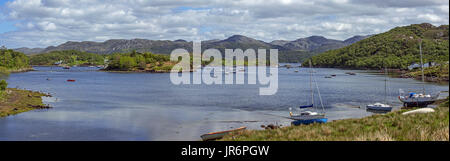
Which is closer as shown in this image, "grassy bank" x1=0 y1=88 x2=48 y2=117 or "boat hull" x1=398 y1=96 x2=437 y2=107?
"grassy bank" x1=0 y1=88 x2=48 y2=117

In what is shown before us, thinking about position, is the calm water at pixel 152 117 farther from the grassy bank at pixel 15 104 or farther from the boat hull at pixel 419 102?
the boat hull at pixel 419 102

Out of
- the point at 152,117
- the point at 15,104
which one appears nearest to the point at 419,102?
the point at 152,117

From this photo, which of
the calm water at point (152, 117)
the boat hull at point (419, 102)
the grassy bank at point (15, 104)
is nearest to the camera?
the calm water at point (152, 117)

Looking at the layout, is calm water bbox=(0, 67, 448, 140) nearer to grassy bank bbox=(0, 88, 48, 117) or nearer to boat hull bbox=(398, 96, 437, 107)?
grassy bank bbox=(0, 88, 48, 117)

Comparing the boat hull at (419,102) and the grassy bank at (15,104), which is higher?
the grassy bank at (15,104)

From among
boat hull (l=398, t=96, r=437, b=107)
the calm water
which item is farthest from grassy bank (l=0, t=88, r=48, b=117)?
boat hull (l=398, t=96, r=437, b=107)

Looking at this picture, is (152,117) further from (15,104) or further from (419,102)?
(419,102)

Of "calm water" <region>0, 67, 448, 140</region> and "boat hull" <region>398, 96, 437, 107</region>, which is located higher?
"boat hull" <region>398, 96, 437, 107</region>

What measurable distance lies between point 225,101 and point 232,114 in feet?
53.3

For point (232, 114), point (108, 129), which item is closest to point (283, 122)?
point (232, 114)

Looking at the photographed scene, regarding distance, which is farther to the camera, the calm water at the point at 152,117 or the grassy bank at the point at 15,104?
the grassy bank at the point at 15,104

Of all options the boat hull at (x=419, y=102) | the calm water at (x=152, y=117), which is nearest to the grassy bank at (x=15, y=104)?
the calm water at (x=152, y=117)

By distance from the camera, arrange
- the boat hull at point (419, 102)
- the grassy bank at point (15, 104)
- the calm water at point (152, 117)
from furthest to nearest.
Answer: the boat hull at point (419, 102)
the grassy bank at point (15, 104)
the calm water at point (152, 117)
